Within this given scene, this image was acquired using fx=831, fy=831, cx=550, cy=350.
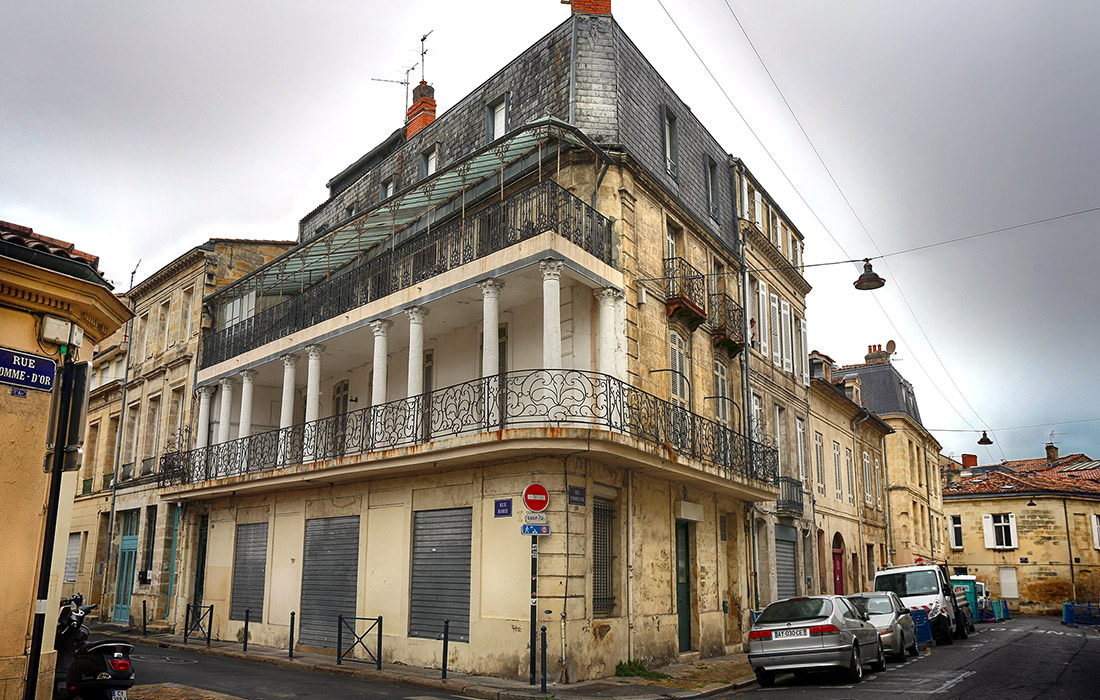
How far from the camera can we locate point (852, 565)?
27.0 meters

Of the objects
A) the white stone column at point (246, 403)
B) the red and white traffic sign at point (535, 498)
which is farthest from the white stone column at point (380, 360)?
the white stone column at point (246, 403)

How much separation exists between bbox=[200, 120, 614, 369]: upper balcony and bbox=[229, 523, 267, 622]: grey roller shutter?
174 inches

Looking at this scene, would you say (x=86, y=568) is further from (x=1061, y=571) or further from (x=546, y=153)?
(x=1061, y=571)

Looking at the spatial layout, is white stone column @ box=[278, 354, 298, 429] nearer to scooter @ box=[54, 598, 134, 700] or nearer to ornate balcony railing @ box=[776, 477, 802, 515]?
scooter @ box=[54, 598, 134, 700]

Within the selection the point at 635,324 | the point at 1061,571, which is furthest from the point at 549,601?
the point at 1061,571

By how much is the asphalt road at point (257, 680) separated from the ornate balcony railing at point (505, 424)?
3812mm

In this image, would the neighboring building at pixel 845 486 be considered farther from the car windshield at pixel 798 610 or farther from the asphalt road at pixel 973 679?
the car windshield at pixel 798 610

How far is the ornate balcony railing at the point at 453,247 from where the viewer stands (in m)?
13.6

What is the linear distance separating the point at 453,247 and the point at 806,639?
8739 mm

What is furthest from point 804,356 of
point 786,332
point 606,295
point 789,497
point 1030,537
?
point 1030,537

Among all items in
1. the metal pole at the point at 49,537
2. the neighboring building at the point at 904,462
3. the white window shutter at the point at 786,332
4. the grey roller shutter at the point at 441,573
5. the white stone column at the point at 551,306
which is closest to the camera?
the metal pole at the point at 49,537

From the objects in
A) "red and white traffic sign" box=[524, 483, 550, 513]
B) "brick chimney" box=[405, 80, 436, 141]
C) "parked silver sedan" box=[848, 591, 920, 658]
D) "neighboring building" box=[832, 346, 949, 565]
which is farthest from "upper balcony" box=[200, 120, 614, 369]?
"neighboring building" box=[832, 346, 949, 565]

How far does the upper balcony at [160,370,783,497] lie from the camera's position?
41.1 feet

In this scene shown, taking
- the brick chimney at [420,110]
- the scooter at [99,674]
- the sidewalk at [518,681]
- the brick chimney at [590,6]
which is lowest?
the sidewalk at [518,681]
